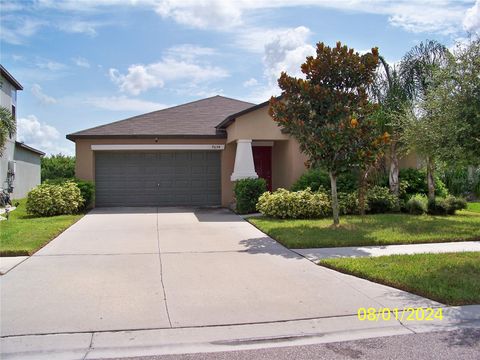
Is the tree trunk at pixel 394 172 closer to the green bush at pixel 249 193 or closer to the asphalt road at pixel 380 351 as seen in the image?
the green bush at pixel 249 193

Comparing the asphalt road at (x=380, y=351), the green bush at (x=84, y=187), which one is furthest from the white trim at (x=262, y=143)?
the asphalt road at (x=380, y=351)

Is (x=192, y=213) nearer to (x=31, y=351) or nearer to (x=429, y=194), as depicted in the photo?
(x=429, y=194)

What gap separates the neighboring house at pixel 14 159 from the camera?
21.9 metres

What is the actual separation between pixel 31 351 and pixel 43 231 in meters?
7.03

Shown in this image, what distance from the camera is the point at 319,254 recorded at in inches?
350

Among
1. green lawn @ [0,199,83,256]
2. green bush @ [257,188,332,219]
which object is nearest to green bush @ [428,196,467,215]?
green bush @ [257,188,332,219]

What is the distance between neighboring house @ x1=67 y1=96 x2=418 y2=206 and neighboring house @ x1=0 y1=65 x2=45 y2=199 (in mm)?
5309

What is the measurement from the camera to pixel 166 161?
1862cm

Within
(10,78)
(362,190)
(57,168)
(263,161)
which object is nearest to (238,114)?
(263,161)

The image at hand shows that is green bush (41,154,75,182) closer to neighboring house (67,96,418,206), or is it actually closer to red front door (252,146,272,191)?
neighboring house (67,96,418,206)

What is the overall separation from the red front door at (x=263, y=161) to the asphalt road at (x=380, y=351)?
14505 millimetres

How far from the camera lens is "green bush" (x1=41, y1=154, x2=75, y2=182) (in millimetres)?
32531

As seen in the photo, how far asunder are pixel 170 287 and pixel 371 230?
619 cm

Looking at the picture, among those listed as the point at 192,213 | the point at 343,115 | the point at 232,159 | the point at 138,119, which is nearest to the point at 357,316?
the point at 343,115
